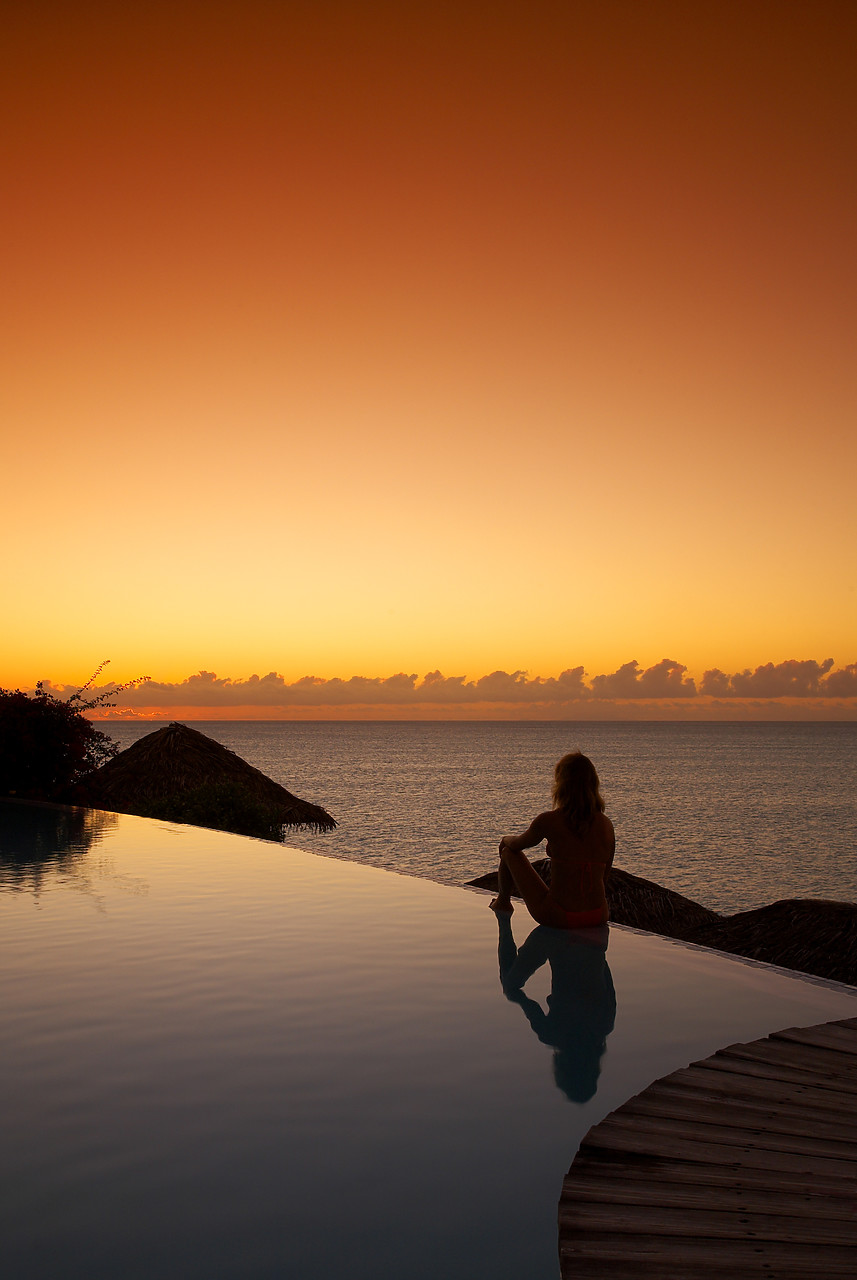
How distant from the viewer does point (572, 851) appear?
20.4 ft

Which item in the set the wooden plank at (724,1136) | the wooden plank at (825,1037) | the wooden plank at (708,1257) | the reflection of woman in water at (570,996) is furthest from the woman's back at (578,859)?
the wooden plank at (708,1257)

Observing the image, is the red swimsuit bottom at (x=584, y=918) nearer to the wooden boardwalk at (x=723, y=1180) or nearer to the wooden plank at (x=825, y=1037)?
the wooden plank at (x=825, y=1037)

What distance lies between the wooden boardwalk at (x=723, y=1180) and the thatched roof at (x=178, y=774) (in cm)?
1870

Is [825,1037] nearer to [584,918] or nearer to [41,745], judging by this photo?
[584,918]

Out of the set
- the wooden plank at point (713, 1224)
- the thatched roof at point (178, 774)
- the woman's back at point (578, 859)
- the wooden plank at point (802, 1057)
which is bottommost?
the thatched roof at point (178, 774)

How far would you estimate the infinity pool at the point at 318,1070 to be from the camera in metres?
2.77

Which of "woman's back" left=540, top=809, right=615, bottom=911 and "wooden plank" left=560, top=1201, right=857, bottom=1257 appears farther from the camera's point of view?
"woman's back" left=540, top=809, right=615, bottom=911

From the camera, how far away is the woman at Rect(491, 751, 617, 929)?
6.14 meters

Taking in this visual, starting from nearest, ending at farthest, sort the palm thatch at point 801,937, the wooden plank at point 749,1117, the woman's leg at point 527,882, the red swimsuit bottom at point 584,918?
the wooden plank at point 749,1117
the red swimsuit bottom at point 584,918
the woman's leg at point 527,882
the palm thatch at point 801,937

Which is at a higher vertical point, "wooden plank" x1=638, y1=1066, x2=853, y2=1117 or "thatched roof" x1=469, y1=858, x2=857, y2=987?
"wooden plank" x1=638, y1=1066, x2=853, y2=1117

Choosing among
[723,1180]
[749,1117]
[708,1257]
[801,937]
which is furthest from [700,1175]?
[801,937]

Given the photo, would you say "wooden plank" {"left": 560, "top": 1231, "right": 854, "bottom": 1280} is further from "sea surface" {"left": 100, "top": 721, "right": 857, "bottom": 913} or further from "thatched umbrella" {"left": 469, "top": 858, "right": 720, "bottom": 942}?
"thatched umbrella" {"left": 469, "top": 858, "right": 720, "bottom": 942}

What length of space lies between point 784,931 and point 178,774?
17029 mm

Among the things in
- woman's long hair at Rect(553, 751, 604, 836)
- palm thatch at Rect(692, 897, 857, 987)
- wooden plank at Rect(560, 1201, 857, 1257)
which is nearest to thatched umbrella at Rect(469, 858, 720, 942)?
palm thatch at Rect(692, 897, 857, 987)
